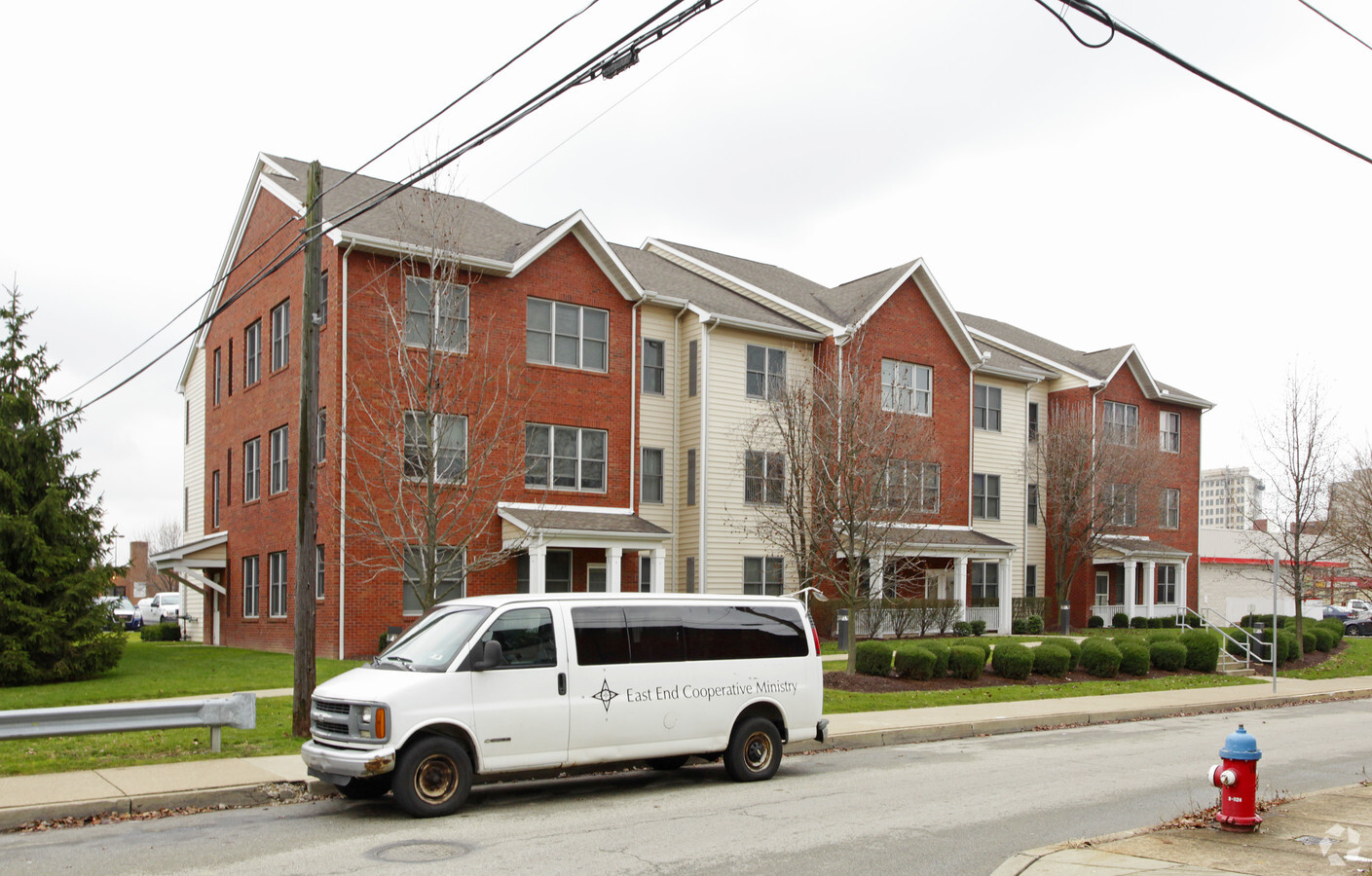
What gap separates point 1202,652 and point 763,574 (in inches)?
444

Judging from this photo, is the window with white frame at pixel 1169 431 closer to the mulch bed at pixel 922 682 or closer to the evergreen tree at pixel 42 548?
the mulch bed at pixel 922 682

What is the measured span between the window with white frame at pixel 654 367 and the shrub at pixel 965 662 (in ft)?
40.2

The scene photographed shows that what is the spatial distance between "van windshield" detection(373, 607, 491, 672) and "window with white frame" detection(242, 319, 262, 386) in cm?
2213

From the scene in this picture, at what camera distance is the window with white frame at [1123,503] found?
4028cm

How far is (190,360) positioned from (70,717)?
1192 inches

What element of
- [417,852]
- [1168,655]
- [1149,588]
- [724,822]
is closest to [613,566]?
[1168,655]

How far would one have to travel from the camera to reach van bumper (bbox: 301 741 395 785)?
1015 cm

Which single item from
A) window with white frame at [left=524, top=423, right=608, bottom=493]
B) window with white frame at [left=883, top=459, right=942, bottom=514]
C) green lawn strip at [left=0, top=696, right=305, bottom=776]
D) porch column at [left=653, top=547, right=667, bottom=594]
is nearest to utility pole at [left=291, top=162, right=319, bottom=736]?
green lawn strip at [left=0, top=696, right=305, bottom=776]

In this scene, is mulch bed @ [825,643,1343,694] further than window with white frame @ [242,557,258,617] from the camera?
No

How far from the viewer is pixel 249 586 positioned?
107ft

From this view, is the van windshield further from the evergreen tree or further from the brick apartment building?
the evergreen tree

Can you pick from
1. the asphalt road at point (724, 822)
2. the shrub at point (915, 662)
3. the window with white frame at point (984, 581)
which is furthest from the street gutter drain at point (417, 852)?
the window with white frame at point (984, 581)

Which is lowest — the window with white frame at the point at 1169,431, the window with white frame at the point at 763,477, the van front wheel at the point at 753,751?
the van front wheel at the point at 753,751

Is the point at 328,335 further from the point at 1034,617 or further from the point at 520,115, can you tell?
the point at 1034,617
